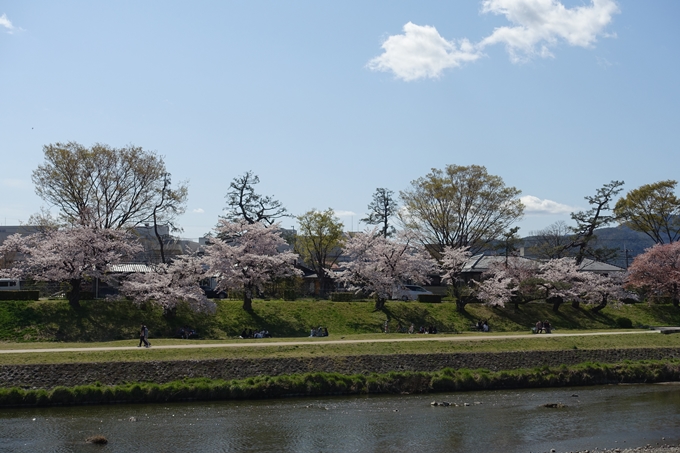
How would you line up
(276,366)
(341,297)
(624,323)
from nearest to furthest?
(276,366), (624,323), (341,297)

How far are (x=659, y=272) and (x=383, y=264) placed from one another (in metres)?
21.7

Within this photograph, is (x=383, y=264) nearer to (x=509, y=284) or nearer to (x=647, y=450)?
(x=509, y=284)

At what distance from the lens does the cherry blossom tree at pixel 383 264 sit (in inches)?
1751

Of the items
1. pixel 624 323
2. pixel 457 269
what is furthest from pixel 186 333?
pixel 624 323

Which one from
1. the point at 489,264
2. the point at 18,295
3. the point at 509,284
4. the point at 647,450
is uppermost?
the point at 489,264

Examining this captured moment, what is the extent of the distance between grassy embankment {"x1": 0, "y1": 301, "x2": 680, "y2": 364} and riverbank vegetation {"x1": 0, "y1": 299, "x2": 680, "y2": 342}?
0.18 ft

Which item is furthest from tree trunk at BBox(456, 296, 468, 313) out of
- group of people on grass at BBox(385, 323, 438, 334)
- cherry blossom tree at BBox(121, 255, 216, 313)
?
cherry blossom tree at BBox(121, 255, 216, 313)

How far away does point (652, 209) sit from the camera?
5619 centimetres

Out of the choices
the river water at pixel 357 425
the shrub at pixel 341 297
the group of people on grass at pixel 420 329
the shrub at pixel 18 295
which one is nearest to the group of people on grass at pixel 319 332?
the group of people on grass at pixel 420 329

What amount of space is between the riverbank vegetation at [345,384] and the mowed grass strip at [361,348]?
6.08 feet

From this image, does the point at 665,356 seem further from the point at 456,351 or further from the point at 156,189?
the point at 156,189

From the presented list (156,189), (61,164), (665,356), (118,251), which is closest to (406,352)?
(665,356)

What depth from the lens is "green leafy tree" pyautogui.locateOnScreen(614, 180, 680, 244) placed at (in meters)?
55.7

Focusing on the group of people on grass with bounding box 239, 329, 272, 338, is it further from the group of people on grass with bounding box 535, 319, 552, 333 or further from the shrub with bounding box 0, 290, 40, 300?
the group of people on grass with bounding box 535, 319, 552, 333
